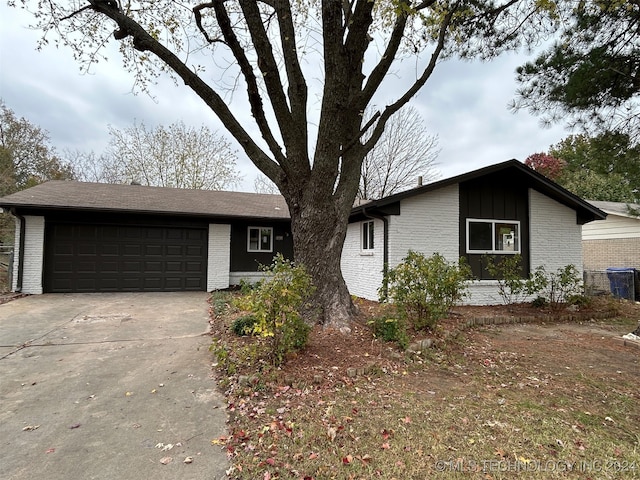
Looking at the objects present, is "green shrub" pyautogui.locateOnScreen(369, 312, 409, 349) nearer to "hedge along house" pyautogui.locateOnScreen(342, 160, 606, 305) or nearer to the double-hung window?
"hedge along house" pyautogui.locateOnScreen(342, 160, 606, 305)

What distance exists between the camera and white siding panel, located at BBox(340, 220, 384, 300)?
890 cm

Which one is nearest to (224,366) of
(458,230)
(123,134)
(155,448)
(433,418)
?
(155,448)

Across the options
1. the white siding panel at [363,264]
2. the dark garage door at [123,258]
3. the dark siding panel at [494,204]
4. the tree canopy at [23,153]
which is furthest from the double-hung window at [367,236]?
the tree canopy at [23,153]

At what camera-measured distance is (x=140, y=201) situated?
11.2m

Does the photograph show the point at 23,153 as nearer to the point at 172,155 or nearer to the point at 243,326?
the point at 172,155

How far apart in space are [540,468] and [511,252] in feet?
26.2

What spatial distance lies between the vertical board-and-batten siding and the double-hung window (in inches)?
375

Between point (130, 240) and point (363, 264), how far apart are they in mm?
7437

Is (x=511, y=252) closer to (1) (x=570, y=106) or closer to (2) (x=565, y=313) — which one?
(2) (x=565, y=313)

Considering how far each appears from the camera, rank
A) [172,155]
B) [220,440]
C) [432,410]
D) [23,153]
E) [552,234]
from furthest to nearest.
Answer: [172,155]
[23,153]
[552,234]
[432,410]
[220,440]

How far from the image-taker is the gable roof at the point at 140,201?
9.66 meters

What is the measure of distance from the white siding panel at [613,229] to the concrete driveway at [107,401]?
50.3 feet

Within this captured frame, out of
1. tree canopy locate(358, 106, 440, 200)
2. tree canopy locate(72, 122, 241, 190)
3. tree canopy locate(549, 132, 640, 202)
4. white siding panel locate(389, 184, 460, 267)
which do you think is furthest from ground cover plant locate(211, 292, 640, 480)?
tree canopy locate(72, 122, 241, 190)

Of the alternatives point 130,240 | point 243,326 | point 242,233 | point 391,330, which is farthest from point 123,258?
point 391,330
